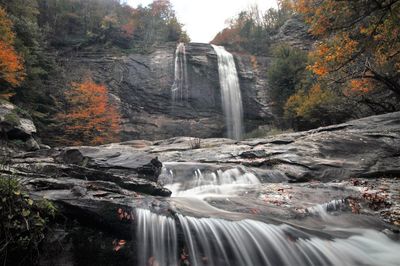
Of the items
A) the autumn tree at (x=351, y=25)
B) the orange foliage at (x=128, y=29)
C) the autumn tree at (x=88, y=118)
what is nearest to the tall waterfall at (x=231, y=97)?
the autumn tree at (x=88, y=118)

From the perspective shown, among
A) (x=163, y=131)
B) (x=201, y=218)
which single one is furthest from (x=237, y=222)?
(x=163, y=131)

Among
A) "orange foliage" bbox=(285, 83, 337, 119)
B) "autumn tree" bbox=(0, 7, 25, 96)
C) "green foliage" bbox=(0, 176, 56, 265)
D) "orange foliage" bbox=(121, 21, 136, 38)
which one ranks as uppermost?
"orange foliage" bbox=(121, 21, 136, 38)

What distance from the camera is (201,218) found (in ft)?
16.7

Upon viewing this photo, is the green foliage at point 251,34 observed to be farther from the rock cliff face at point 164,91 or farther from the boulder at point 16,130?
the boulder at point 16,130

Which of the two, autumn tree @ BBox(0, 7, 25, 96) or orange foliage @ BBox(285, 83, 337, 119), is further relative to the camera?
orange foliage @ BBox(285, 83, 337, 119)

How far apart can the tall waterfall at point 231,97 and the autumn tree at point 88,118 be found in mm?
10014

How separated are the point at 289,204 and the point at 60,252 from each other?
5026 millimetres

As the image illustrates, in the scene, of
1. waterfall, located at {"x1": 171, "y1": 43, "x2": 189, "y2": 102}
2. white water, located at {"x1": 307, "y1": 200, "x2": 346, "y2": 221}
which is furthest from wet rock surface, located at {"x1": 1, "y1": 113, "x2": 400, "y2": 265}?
waterfall, located at {"x1": 171, "y1": 43, "x2": 189, "y2": 102}

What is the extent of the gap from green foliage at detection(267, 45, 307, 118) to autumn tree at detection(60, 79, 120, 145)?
43.4 ft

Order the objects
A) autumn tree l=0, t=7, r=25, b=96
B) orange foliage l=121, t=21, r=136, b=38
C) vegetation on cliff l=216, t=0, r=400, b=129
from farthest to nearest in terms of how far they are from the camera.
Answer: orange foliage l=121, t=21, r=136, b=38, autumn tree l=0, t=7, r=25, b=96, vegetation on cliff l=216, t=0, r=400, b=129

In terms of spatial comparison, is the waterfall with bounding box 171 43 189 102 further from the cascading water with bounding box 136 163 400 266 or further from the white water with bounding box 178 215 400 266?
the white water with bounding box 178 215 400 266

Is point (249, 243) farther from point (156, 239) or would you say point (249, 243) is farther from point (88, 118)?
point (88, 118)

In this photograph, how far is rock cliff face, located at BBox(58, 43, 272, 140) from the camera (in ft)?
91.6

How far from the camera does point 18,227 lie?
3.66m
